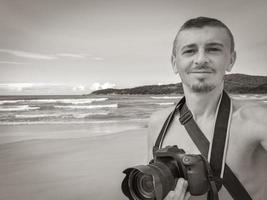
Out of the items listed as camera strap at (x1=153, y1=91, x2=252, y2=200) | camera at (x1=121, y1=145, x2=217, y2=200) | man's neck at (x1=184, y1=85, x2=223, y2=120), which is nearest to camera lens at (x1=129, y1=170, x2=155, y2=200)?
camera at (x1=121, y1=145, x2=217, y2=200)

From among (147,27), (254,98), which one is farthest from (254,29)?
(147,27)

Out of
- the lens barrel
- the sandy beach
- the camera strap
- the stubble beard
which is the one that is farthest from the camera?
the sandy beach

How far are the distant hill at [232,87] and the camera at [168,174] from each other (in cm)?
75

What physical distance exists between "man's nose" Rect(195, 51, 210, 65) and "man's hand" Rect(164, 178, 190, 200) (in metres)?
0.35

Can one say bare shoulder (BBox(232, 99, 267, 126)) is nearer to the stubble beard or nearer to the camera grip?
the stubble beard

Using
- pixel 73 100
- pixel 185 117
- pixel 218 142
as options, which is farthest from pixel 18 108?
pixel 218 142

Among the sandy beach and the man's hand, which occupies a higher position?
the man's hand

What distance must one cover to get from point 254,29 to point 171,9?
1.19 feet

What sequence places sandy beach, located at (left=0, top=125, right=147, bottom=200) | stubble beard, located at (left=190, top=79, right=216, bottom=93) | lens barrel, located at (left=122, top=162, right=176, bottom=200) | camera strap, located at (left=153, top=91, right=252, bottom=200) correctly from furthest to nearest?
sandy beach, located at (left=0, top=125, right=147, bottom=200), stubble beard, located at (left=190, top=79, right=216, bottom=93), camera strap, located at (left=153, top=91, right=252, bottom=200), lens barrel, located at (left=122, top=162, right=176, bottom=200)

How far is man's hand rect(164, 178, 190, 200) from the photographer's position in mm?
792

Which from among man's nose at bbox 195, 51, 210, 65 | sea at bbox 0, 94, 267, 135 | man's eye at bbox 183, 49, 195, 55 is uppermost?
man's eye at bbox 183, 49, 195, 55

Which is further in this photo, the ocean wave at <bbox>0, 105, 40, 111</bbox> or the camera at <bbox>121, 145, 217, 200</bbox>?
the ocean wave at <bbox>0, 105, 40, 111</bbox>

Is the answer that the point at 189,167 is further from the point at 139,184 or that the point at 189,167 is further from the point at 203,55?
the point at 203,55

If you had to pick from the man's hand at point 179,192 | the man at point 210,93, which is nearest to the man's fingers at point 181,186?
the man's hand at point 179,192
